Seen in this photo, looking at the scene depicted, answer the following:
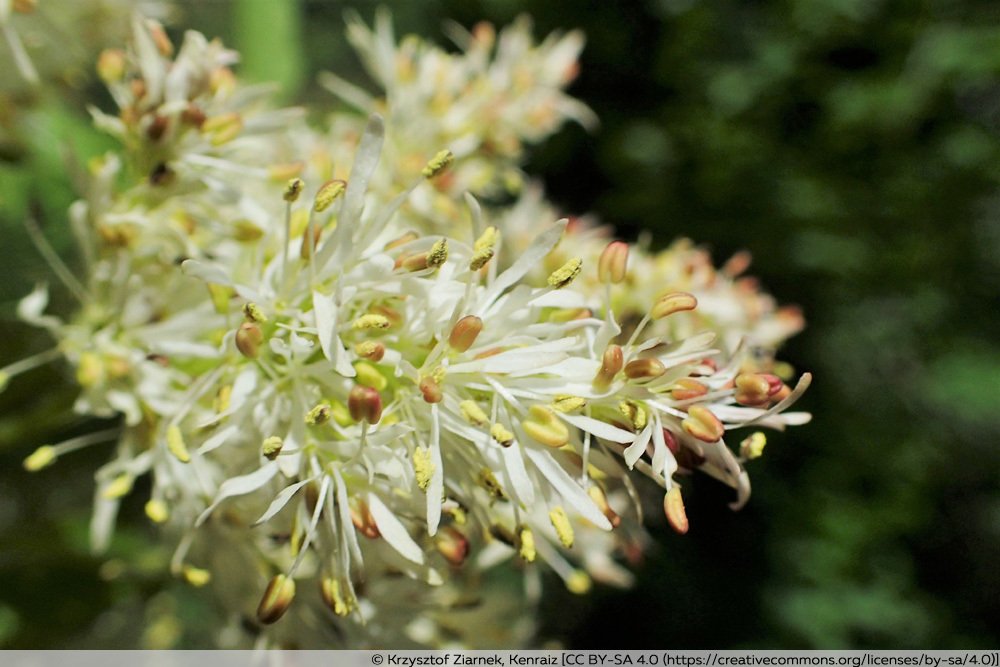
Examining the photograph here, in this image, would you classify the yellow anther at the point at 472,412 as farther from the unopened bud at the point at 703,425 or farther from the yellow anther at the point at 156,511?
the yellow anther at the point at 156,511

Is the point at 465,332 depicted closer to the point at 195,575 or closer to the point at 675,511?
the point at 675,511

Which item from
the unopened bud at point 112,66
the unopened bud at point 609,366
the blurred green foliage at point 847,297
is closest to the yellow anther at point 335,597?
the unopened bud at point 609,366

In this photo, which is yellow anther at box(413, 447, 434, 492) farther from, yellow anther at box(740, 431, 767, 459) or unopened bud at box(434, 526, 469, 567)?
yellow anther at box(740, 431, 767, 459)

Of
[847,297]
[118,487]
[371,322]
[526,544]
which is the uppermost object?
[371,322]

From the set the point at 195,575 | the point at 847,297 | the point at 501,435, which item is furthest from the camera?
the point at 847,297

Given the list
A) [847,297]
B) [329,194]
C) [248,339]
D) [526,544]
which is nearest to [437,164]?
[329,194]

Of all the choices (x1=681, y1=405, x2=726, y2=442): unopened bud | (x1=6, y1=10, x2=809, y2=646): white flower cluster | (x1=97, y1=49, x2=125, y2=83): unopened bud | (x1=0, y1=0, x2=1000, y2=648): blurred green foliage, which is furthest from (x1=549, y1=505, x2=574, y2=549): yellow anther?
(x1=0, y1=0, x2=1000, y2=648): blurred green foliage
